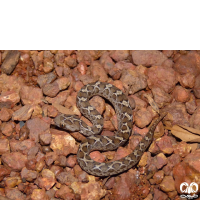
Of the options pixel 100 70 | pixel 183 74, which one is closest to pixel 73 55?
pixel 100 70

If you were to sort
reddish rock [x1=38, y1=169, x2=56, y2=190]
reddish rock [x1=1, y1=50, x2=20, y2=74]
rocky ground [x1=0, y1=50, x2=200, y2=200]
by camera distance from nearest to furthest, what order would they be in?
1. reddish rock [x1=38, y1=169, x2=56, y2=190]
2. rocky ground [x1=0, y1=50, x2=200, y2=200]
3. reddish rock [x1=1, y1=50, x2=20, y2=74]

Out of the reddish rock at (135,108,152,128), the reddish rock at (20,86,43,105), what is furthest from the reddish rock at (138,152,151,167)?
the reddish rock at (20,86,43,105)

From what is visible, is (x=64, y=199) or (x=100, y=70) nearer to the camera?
(x=64, y=199)

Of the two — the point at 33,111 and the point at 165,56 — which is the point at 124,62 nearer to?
the point at 165,56

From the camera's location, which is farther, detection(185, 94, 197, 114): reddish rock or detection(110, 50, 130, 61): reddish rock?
detection(110, 50, 130, 61): reddish rock

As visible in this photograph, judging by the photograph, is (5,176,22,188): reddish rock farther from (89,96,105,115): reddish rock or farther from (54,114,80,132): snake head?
(89,96,105,115): reddish rock

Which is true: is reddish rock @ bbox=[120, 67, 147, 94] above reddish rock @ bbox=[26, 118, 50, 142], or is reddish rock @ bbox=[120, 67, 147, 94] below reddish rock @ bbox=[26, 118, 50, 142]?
above
